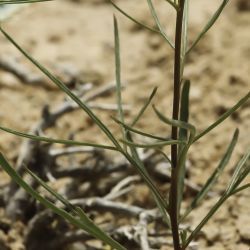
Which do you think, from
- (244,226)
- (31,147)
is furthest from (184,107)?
(31,147)

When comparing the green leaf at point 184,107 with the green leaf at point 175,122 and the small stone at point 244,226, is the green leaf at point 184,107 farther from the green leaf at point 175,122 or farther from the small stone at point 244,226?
the small stone at point 244,226

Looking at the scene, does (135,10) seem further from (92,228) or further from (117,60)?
(92,228)

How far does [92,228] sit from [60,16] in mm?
2690

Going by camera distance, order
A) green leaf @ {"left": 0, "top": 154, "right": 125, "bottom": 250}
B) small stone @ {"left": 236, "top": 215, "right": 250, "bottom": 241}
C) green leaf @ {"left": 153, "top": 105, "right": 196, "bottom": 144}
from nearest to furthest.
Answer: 1. green leaf @ {"left": 153, "top": 105, "right": 196, "bottom": 144}
2. green leaf @ {"left": 0, "top": 154, "right": 125, "bottom": 250}
3. small stone @ {"left": 236, "top": 215, "right": 250, "bottom": 241}

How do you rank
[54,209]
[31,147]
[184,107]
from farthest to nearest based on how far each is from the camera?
[31,147] → [184,107] → [54,209]

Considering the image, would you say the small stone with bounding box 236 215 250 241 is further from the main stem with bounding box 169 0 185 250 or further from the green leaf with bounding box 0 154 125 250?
the green leaf with bounding box 0 154 125 250

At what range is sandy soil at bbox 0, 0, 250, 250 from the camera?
2.39m

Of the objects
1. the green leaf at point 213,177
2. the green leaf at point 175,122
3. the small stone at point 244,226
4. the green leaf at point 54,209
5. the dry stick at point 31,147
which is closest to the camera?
the green leaf at point 175,122

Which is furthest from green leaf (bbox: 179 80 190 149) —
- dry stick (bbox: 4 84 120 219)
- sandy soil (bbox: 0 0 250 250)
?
dry stick (bbox: 4 84 120 219)

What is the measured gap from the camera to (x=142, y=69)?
320cm

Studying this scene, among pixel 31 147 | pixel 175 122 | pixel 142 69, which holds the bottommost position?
pixel 31 147

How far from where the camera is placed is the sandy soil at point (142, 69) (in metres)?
2.39

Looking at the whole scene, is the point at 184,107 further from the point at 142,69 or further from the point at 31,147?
the point at 142,69

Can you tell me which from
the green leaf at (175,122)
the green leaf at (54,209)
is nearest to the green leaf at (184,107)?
the green leaf at (175,122)
